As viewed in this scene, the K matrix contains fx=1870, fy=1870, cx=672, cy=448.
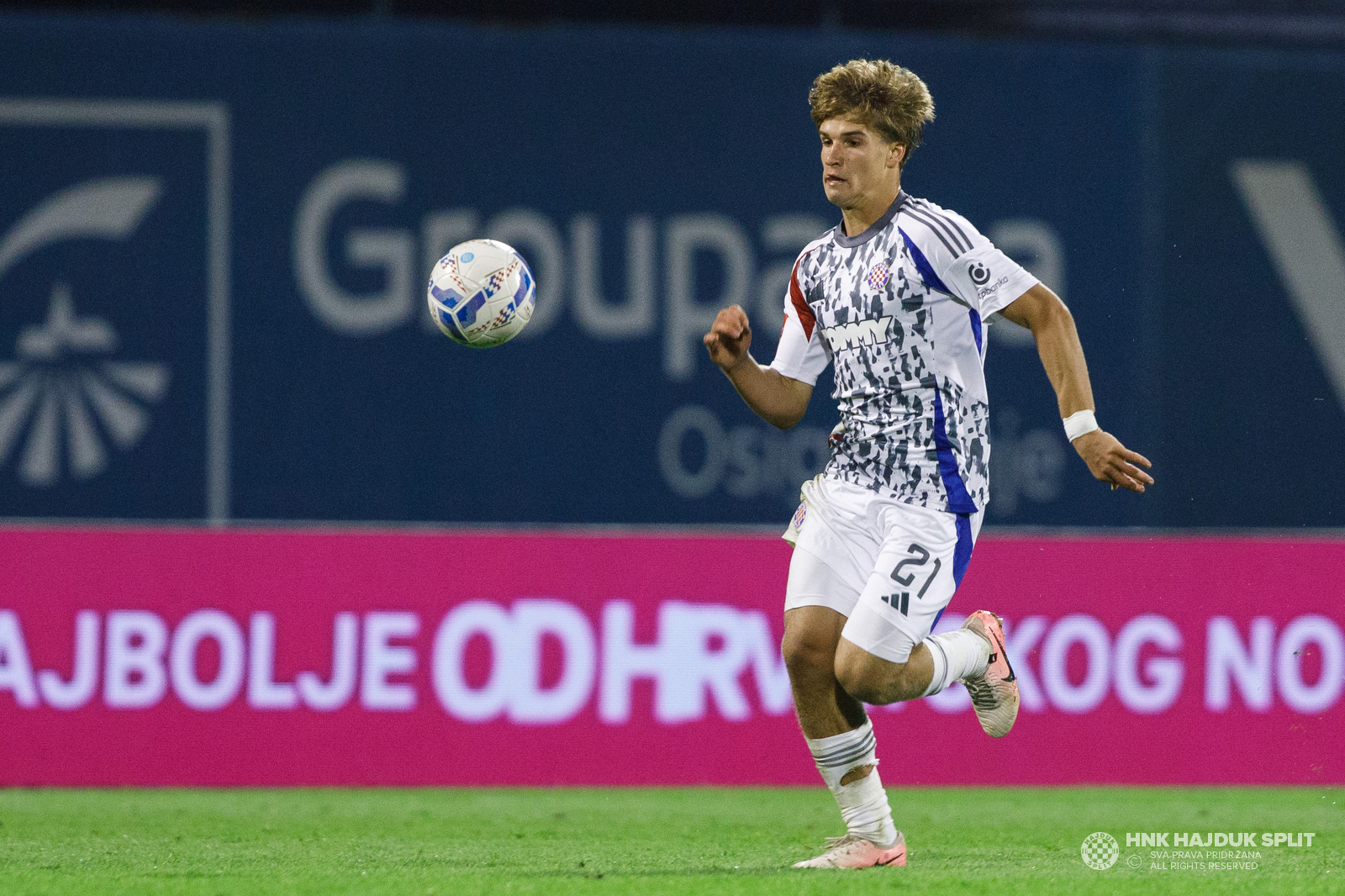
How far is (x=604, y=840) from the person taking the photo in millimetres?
6172

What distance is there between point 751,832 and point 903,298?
2290mm

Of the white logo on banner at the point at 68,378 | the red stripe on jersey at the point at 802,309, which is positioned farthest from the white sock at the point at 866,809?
the white logo on banner at the point at 68,378

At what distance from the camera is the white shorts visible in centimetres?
487

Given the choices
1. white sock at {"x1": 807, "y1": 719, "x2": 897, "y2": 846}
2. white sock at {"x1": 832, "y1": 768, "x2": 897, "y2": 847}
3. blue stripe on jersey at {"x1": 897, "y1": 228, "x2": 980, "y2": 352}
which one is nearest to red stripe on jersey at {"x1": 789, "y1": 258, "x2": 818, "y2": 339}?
blue stripe on jersey at {"x1": 897, "y1": 228, "x2": 980, "y2": 352}

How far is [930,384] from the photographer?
4988 mm

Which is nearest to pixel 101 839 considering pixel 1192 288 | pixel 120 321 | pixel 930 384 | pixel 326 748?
pixel 326 748

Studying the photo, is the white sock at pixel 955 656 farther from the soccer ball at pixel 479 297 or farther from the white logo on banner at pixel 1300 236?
the white logo on banner at pixel 1300 236

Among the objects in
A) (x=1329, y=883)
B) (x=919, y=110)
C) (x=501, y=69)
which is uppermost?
(x=501, y=69)

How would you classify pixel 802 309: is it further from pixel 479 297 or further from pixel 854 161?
pixel 479 297

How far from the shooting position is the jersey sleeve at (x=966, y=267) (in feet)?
16.1

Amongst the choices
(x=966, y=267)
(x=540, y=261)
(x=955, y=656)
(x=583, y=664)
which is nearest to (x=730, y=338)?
(x=966, y=267)

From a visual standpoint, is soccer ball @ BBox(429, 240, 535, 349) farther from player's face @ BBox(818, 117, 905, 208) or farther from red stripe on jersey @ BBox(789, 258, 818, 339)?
player's face @ BBox(818, 117, 905, 208)

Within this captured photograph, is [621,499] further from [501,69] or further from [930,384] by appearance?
[930,384]

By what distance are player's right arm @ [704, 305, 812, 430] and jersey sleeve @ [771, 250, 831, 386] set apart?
0.03m
